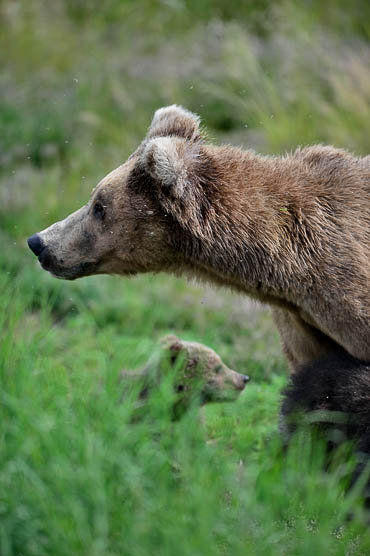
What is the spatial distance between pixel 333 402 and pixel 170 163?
1336 millimetres

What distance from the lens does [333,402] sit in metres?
3.85

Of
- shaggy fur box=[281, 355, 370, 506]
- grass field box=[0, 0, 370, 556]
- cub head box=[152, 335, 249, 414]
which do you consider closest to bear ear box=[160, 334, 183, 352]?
cub head box=[152, 335, 249, 414]

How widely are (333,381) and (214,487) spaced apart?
1.05 meters

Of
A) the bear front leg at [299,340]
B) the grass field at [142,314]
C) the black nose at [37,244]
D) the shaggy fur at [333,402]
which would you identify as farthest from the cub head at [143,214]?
the shaggy fur at [333,402]

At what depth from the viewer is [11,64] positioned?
35.5 feet

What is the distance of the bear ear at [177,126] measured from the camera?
4426mm

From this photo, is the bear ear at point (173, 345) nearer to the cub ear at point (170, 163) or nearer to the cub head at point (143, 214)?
the cub head at point (143, 214)

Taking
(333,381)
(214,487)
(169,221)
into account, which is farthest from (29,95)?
(214,487)

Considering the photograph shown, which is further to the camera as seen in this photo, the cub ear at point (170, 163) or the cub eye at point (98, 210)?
the cub eye at point (98, 210)

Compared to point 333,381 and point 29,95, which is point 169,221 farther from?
point 29,95

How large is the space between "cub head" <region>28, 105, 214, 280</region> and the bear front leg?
2.23 feet

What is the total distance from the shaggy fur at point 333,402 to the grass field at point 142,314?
144 mm

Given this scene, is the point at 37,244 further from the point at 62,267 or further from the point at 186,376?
the point at 186,376

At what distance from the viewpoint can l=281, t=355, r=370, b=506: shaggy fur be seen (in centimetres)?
375
